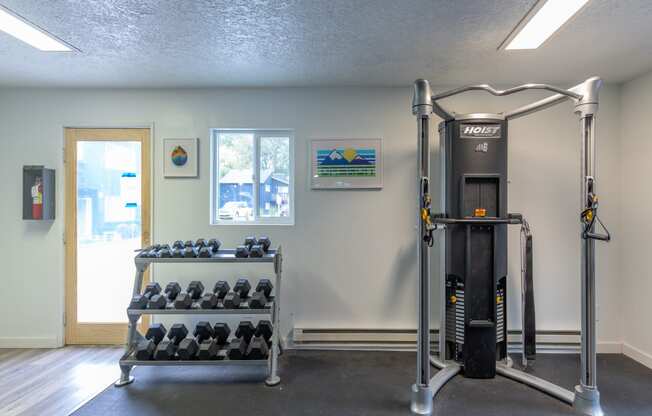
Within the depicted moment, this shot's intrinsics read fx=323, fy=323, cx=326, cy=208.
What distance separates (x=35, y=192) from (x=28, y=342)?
1506 mm

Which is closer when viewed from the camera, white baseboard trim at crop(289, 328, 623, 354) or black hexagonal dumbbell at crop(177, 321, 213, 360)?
black hexagonal dumbbell at crop(177, 321, 213, 360)

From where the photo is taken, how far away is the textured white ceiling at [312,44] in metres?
1.93

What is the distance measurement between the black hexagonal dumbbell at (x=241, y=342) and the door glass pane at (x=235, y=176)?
1.08 metres

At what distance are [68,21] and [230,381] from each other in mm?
2800

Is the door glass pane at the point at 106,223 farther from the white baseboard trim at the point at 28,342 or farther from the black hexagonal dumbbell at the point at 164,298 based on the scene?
the black hexagonal dumbbell at the point at 164,298

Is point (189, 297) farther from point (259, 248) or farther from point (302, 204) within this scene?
point (302, 204)

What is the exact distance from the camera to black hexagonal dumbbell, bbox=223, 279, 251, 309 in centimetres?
265

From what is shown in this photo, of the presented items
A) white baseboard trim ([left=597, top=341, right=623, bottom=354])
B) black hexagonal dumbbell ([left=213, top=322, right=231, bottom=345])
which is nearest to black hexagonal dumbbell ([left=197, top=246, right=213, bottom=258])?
black hexagonal dumbbell ([left=213, top=322, right=231, bottom=345])

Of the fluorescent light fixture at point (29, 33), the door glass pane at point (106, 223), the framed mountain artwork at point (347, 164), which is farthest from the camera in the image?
the door glass pane at point (106, 223)

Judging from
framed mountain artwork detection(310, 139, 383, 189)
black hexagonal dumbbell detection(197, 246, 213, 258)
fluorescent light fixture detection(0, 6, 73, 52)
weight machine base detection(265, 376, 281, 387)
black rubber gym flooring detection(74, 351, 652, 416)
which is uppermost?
fluorescent light fixture detection(0, 6, 73, 52)

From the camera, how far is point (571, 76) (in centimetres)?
295

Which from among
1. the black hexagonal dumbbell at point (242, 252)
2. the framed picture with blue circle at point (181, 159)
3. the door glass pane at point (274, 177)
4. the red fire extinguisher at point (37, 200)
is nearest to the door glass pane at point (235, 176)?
the door glass pane at point (274, 177)

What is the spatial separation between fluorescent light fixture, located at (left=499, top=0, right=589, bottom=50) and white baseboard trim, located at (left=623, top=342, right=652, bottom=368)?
2.85 metres

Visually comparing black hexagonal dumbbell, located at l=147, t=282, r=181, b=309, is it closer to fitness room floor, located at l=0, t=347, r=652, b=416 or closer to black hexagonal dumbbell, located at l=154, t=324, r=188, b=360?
black hexagonal dumbbell, located at l=154, t=324, r=188, b=360
